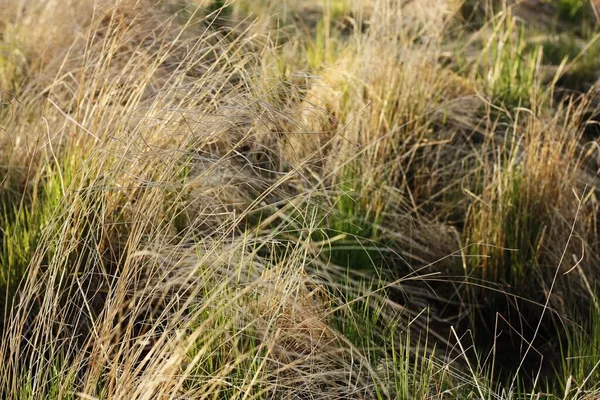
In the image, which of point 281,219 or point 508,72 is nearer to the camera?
point 281,219

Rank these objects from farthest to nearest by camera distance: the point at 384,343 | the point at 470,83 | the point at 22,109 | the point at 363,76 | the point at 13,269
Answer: the point at 470,83 < the point at 363,76 < the point at 22,109 < the point at 13,269 < the point at 384,343

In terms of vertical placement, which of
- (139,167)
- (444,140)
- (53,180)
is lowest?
(444,140)

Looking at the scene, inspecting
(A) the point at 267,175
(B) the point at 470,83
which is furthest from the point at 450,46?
(A) the point at 267,175

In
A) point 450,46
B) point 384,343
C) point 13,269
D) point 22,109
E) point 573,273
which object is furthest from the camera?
point 450,46

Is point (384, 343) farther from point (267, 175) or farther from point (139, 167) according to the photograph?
point (267, 175)

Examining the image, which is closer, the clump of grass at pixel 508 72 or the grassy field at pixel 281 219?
the grassy field at pixel 281 219

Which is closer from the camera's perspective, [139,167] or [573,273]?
[139,167]

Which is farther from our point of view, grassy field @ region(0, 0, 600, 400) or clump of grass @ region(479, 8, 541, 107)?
clump of grass @ region(479, 8, 541, 107)

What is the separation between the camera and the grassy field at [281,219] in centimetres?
172

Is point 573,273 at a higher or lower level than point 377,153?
lower

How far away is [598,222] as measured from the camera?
9.85 feet

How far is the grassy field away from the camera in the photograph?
5.64 feet

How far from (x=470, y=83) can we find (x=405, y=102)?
0.49 m

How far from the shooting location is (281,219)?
8.21 feet
